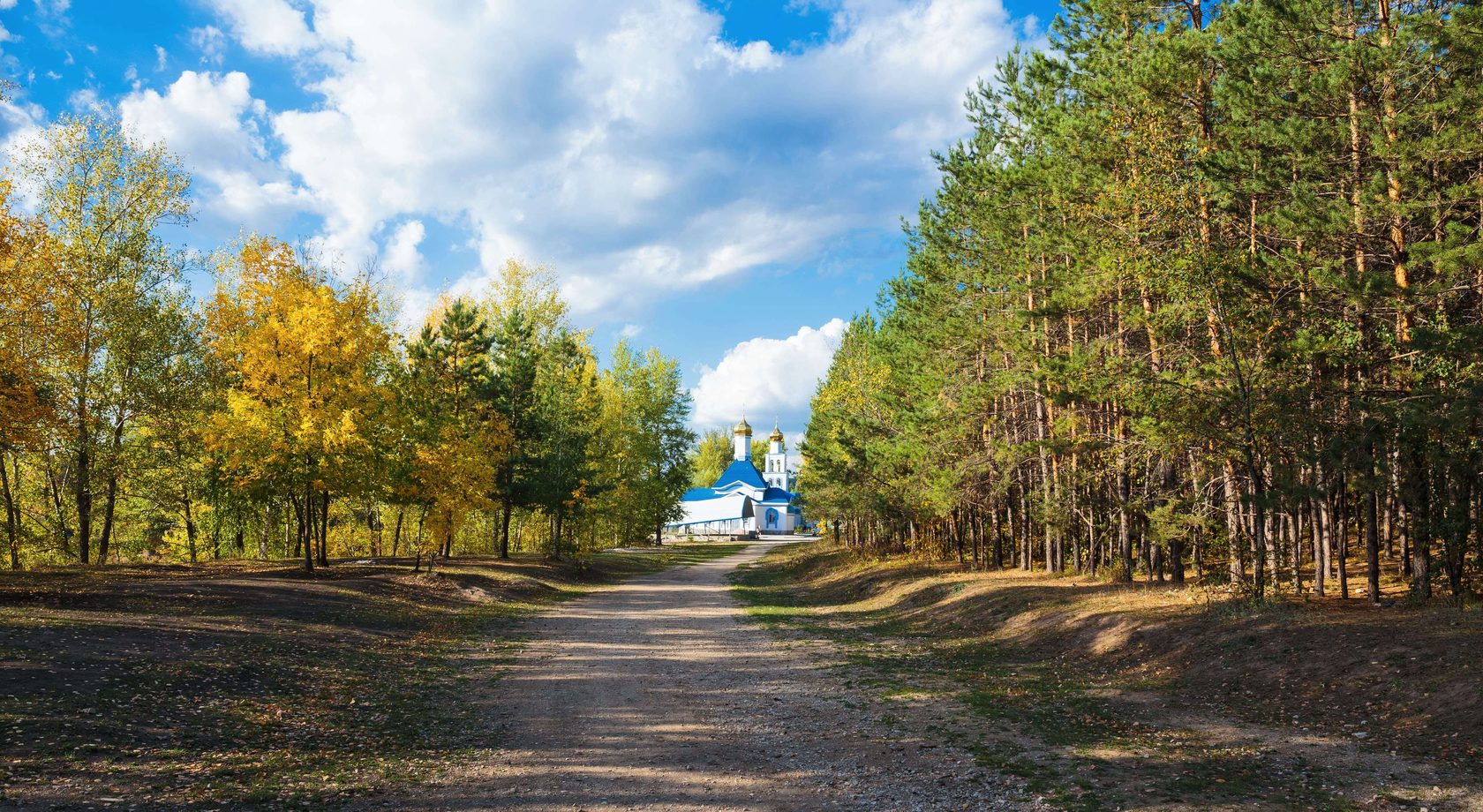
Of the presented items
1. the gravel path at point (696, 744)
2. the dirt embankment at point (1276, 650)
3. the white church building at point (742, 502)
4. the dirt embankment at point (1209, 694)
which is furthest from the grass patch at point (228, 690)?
the white church building at point (742, 502)

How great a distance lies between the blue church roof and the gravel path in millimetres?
87060

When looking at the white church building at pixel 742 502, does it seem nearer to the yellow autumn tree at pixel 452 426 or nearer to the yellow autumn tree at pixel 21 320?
the yellow autumn tree at pixel 452 426

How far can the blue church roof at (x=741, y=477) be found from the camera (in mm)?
103312

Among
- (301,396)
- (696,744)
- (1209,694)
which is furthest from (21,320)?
(1209,694)

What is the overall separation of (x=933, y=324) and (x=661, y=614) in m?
13.3

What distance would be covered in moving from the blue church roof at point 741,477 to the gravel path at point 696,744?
286ft

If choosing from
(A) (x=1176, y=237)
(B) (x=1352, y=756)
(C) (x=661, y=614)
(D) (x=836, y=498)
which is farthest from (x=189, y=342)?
(B) (x=1352, y=756)

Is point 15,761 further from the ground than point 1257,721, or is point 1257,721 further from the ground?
point 15,761

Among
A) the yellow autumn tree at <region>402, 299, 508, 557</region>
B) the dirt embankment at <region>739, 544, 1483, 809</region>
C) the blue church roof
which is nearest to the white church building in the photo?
the blue church roof

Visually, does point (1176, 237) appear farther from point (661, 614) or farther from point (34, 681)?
point (34, 681)

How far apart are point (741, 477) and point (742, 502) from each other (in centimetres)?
401

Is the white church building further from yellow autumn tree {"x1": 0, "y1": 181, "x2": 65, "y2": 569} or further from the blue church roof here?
yellow autumn tree {"x1": 0, "y1": 181, "x2": 65, "y2": 569}

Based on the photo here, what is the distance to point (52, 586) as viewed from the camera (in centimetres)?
1742

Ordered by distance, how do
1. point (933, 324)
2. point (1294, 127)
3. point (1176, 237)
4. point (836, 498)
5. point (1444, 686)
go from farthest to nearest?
point (836, 498), point (933, 324), point (1176, 237), point (1294, 127), point (1444, 686)
